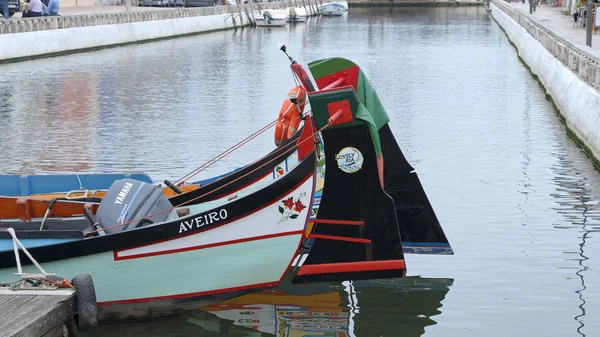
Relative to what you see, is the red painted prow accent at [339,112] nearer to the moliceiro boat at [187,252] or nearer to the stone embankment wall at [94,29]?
the moliceiro boat at [187,252]

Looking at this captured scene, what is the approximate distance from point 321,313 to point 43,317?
3.49m

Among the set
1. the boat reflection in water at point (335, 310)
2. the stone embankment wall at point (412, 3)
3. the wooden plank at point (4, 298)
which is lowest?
the stone embankment wall at point (412, 3)

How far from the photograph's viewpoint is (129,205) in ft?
36.8

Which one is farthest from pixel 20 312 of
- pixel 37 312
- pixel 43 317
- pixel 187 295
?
pixel 187 295

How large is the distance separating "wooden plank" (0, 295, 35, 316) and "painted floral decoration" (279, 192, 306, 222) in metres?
2.63

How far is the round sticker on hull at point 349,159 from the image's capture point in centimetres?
1096

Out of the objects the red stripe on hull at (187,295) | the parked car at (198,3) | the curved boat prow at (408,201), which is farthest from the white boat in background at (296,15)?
the red stripe on hull at (187,295)

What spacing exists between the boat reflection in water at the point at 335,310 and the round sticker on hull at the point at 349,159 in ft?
5.25

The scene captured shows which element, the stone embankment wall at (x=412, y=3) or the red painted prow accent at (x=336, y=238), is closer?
the red painted prow accent at (x=336, y=238)

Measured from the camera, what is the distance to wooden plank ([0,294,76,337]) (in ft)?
28.3

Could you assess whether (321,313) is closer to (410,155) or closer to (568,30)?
(410,155)

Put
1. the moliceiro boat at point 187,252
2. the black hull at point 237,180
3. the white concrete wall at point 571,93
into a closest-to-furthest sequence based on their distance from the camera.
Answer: the moliceiro boat at point 187,252 → the black hull at point 237,180 → the white concrete wall at point 571,93

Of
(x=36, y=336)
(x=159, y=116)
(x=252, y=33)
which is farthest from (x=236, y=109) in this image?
(x=252, y=33)

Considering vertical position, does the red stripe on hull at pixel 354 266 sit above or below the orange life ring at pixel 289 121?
below
